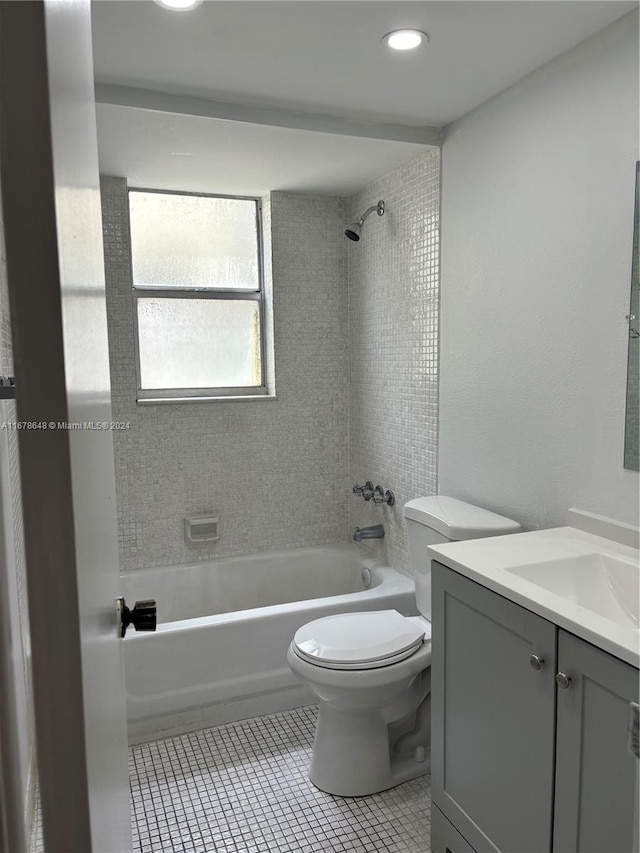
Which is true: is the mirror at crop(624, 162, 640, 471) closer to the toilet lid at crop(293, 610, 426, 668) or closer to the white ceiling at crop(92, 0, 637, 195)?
the white ceiling at crop(92, 0, 637, 195)

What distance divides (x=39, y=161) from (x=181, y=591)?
284cm

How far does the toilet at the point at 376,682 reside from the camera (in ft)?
6.40

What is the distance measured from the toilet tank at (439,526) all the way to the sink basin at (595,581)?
0.43 metres

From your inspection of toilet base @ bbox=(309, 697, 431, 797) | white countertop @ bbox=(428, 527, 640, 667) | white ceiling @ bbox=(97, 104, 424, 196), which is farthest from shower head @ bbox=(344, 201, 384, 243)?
toilet base @ bbox=(309, 697, 431, 797)

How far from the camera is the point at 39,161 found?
48 cm

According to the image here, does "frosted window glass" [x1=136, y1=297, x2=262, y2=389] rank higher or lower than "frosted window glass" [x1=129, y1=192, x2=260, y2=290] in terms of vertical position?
lower

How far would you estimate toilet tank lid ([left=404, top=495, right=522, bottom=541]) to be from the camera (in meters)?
2.04

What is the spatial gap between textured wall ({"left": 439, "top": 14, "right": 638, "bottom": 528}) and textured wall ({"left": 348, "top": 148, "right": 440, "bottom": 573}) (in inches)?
4.4

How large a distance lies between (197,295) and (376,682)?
208cm

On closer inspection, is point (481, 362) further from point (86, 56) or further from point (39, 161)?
point (39, 161)

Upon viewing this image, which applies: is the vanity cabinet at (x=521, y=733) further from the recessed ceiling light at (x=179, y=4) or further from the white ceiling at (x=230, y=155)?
the white ceiling at (x=230, y=155)

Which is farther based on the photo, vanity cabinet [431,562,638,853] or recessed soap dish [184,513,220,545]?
recessed soap dish [184,513,220,545]

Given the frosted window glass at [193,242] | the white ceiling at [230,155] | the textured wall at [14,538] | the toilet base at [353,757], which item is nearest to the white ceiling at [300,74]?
the white ceiling at [230,155]

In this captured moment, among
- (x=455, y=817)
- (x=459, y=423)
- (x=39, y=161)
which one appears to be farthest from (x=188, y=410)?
(x=39, y=161)
